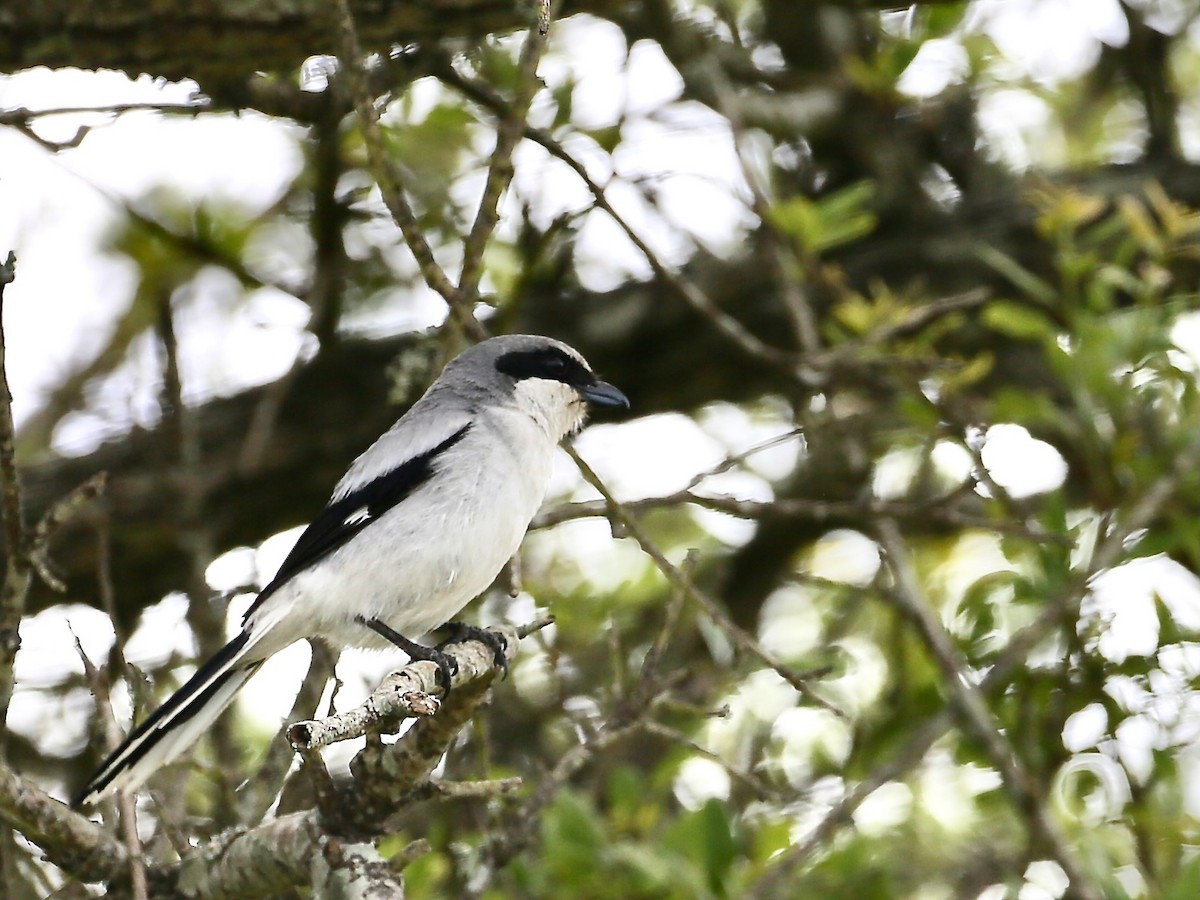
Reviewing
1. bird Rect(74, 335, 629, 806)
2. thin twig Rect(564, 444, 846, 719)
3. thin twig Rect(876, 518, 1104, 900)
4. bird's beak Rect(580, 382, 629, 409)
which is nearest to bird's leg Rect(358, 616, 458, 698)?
bird Rect(74, 335, 629, 806)

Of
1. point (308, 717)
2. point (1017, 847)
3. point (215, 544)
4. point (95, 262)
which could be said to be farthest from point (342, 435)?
point (1017, 847)

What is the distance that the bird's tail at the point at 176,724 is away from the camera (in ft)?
9.55

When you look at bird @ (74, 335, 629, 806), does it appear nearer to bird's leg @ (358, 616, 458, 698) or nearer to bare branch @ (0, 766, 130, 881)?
bird's leg @ (358, 616, 458, 698)

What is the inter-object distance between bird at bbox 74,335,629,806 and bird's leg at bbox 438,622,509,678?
12 mm

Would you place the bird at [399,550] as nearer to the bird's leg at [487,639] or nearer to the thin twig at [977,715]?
the bird's leg at [487,639]

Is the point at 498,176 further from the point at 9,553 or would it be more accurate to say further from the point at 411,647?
the point at 9,553

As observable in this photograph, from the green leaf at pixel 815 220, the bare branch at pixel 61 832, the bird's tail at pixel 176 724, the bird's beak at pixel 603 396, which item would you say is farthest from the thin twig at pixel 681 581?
the bare branch at pixel 61 832

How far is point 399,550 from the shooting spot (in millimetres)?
3371

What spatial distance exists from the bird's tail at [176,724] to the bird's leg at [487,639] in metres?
0.47

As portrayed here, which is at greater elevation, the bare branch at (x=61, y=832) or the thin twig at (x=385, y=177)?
the thin twig at (x=385, y=177)

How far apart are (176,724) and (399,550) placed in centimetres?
63

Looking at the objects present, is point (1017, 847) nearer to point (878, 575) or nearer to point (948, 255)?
point (878, 575)

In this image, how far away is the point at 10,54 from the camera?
11.5 ft

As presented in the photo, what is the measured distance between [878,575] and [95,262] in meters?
2.98
